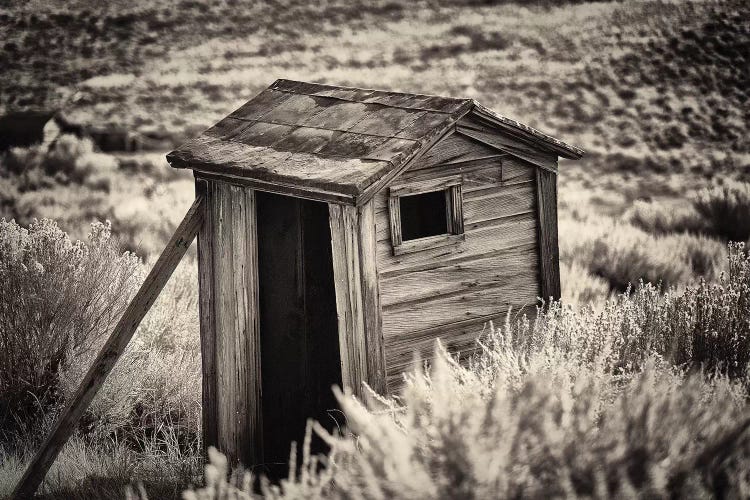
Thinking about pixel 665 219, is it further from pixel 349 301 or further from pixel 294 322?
pixel 349 301

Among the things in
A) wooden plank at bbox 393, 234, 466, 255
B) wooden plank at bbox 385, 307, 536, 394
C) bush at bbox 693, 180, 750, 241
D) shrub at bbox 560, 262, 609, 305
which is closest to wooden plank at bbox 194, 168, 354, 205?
wooden plank at bbox 393, 234, 466, 255

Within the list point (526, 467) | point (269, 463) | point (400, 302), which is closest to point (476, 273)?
point (400, 302)

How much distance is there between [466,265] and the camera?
5.41 metres

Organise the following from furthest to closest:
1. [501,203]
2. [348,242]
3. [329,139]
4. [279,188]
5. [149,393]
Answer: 1. [149,393]
2. [501,203]
3. [329,139]
4. [279,188]
5. [348,242]

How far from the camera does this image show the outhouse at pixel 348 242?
16.0 ft

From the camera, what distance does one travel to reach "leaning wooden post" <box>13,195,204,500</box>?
5500 mm

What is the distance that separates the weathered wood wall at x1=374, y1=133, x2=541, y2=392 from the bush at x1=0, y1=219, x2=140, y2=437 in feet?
10.2

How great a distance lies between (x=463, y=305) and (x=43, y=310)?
11.0 ft

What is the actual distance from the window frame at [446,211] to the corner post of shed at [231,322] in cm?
83

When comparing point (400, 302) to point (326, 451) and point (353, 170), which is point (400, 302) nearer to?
point (353, 170)

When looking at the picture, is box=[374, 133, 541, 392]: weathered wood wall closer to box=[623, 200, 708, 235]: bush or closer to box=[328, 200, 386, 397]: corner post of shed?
box=[328, 200, 386, 397]: corner post of shed

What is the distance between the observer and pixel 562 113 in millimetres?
22203

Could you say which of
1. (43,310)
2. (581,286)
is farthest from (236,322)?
(581,286)

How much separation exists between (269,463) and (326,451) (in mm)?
359
